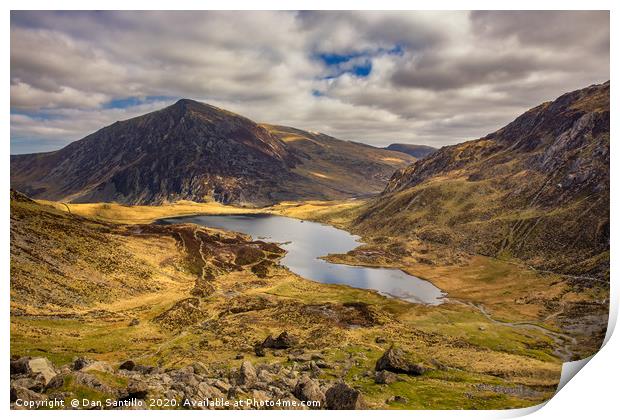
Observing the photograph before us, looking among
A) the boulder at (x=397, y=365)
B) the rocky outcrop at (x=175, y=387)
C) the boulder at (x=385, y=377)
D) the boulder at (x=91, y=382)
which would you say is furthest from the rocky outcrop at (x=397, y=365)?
the boulder at (x=91, y=382)

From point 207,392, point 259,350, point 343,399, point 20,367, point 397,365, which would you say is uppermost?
point 20,367

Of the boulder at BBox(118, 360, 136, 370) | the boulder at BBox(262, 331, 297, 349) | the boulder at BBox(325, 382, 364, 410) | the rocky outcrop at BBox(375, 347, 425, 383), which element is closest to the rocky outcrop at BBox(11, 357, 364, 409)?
the boulder at BBox(325, 382, 364, 410)

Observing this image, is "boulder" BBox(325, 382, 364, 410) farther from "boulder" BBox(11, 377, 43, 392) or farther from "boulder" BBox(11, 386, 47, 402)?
"boulder" BBox(11, 377, 43, 392)

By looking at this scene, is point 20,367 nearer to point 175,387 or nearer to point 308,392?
point 175,387

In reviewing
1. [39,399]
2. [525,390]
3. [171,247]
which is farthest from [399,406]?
[171,247]

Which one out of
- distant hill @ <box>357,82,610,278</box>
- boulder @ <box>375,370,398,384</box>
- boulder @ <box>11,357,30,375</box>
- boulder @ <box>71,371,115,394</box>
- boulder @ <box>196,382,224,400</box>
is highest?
distant hill @ <box>357,82,610,278</box>

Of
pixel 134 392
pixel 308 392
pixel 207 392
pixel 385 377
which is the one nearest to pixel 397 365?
pixel 385 377
